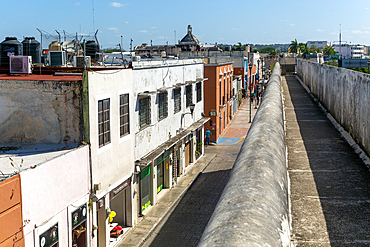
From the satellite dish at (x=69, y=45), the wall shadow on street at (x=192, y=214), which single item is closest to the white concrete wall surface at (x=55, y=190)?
the wall shadow on street at (x=192, y=214)

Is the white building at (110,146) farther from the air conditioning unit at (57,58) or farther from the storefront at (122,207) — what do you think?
the air conditioning unit at (57,58)

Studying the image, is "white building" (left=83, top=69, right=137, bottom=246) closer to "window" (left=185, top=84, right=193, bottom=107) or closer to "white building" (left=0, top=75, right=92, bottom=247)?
"white building" (left=0, top=75, right=92, bottom=247)

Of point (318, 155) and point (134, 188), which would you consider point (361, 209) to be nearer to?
point (318, 155)

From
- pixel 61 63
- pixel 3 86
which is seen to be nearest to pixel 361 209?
pixel 3 86

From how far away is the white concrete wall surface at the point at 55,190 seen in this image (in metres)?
10.1

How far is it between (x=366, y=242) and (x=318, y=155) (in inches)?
118

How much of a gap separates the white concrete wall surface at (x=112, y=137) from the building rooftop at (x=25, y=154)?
110 centimetres

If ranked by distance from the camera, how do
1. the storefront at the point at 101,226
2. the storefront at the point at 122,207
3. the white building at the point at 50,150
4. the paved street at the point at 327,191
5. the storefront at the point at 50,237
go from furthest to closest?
the storefront at the point at 122,207 → the storefront at the point at 101,226 → the white building at the point at 50,150 → the storefront at the point at 50,237 → the paved street at the point at 327,191

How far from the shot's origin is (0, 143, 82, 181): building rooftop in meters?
10.4

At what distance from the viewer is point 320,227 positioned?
3680 millimetres

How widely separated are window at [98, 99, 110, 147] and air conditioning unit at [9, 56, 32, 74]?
3715mm

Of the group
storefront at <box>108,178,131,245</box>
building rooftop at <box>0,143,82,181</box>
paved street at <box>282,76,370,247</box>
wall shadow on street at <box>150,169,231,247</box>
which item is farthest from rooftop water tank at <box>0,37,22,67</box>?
paved street at <box>282,76,370,247</box>

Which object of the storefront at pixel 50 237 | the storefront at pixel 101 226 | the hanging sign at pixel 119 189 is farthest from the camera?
the hanging sign at pixel 119 189

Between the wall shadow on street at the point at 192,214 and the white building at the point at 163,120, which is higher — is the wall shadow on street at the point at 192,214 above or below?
below
